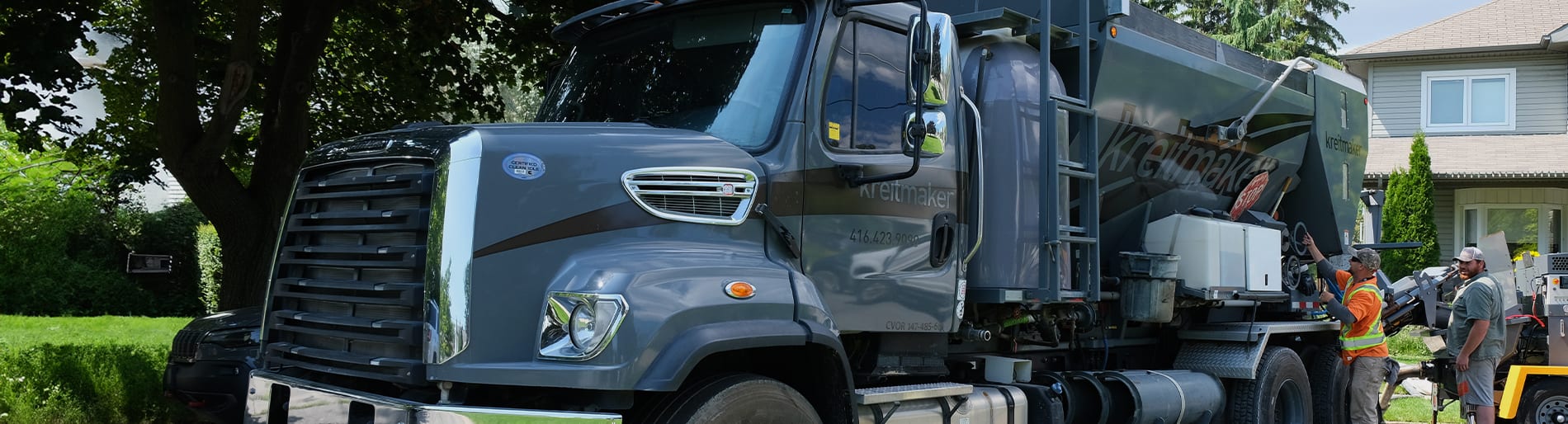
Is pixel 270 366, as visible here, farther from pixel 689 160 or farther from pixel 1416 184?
pixel 1416 184

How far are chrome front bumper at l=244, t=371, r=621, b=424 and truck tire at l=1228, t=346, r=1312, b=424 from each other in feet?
17.5

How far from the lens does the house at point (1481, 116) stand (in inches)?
801

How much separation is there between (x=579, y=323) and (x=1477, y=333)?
7.95 meters

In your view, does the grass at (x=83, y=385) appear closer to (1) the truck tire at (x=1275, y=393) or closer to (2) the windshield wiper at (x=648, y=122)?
(2) the windshield wiper at (x=648, y=122)

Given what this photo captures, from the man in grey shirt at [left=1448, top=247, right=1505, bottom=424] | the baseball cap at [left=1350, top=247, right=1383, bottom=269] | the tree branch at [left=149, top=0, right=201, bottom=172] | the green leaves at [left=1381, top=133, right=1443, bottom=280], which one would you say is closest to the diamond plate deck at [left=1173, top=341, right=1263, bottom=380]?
the baseball cap at [left=1350, top=247, right=1383, bottom=269]

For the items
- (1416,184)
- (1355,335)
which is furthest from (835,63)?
(1416,184)

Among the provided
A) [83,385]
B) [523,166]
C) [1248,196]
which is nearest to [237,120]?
[83,385]

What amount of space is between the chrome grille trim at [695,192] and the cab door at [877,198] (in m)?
0.34

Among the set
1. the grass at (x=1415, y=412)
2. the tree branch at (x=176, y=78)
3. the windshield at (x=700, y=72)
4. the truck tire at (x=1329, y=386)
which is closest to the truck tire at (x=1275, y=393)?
the truck tire at (x=1329, y=386)

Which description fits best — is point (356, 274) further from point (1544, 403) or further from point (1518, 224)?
point (1518, 224)

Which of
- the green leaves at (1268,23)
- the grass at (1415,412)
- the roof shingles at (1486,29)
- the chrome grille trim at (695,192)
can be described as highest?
the green leaves at (1268,23)

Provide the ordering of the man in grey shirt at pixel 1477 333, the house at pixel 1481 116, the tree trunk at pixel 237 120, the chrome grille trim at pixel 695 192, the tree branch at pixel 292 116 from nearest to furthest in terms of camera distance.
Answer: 1. the chrome grille trim at pixel 695 192
2. the tree trunk at pixel 237 120
3. the man in grey shirt at pixel 1477 333
4. the tree branch at pixel 292 116
5. the house at pixel 1481 116

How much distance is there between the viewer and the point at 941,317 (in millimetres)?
5750

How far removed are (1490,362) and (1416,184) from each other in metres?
11.0
